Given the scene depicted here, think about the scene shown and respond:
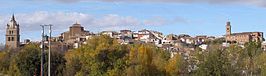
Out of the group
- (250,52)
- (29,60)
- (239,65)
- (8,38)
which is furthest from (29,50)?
(8,38)

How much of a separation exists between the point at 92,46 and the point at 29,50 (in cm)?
1053

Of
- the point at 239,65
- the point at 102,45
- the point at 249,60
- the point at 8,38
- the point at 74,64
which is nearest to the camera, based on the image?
the point at 102,45

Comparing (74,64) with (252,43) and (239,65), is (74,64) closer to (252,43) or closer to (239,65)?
(239,65)

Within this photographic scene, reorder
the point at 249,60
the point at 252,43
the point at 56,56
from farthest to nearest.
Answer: the point at 252,43
the point at 249,60
the point at 56,56

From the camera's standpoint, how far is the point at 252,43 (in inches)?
3201

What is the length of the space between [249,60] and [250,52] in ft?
14.1

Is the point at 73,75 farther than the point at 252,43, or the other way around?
the point at 252,43

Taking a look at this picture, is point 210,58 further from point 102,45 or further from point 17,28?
point 17,28

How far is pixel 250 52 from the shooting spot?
264 ft

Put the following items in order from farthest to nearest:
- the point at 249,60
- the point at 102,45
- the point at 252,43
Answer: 1. the point at 252,43
2. the point at 249,60
3. the point at 102,45

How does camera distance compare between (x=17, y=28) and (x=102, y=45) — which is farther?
(x=17, y=28)

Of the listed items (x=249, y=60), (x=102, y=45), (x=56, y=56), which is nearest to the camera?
(x=102, y=45)

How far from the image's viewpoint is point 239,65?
7075cm

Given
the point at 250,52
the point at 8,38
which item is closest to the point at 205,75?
the point at 250,52
